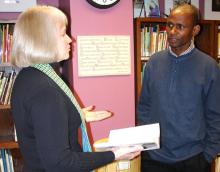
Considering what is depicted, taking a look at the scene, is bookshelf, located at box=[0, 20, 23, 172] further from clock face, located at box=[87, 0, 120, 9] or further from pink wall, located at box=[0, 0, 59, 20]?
clock face, located at box=[87, 0, 120, 9]

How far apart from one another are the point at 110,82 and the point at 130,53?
27 cm

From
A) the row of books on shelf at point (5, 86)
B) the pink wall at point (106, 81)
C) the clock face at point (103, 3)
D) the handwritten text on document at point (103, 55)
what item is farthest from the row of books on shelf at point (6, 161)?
the clock face at point (103, 3)

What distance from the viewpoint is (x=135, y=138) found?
1186 mm

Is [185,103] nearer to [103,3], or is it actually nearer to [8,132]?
[103,3]

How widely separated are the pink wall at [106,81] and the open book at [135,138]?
0.75 metres

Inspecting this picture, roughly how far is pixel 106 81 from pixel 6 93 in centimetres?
75

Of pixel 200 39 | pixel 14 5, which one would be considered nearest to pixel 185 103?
pixel 200 39

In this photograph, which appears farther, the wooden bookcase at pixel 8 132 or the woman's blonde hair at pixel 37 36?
the wooden bookcase at pixel 8 132

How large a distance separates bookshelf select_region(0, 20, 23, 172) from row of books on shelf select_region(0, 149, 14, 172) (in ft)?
0.09

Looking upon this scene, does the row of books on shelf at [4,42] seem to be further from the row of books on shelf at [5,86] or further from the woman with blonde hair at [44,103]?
the woman with blonde hair at [44,103]

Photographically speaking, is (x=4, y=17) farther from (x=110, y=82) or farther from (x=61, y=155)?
(x=61, y=155)

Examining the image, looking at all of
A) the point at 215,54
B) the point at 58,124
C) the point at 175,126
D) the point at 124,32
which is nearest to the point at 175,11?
the point at 124,32

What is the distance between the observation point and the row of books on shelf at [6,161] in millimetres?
2129

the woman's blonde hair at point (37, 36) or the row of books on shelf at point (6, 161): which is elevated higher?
the woman's blonde hair at point (37, 36)
